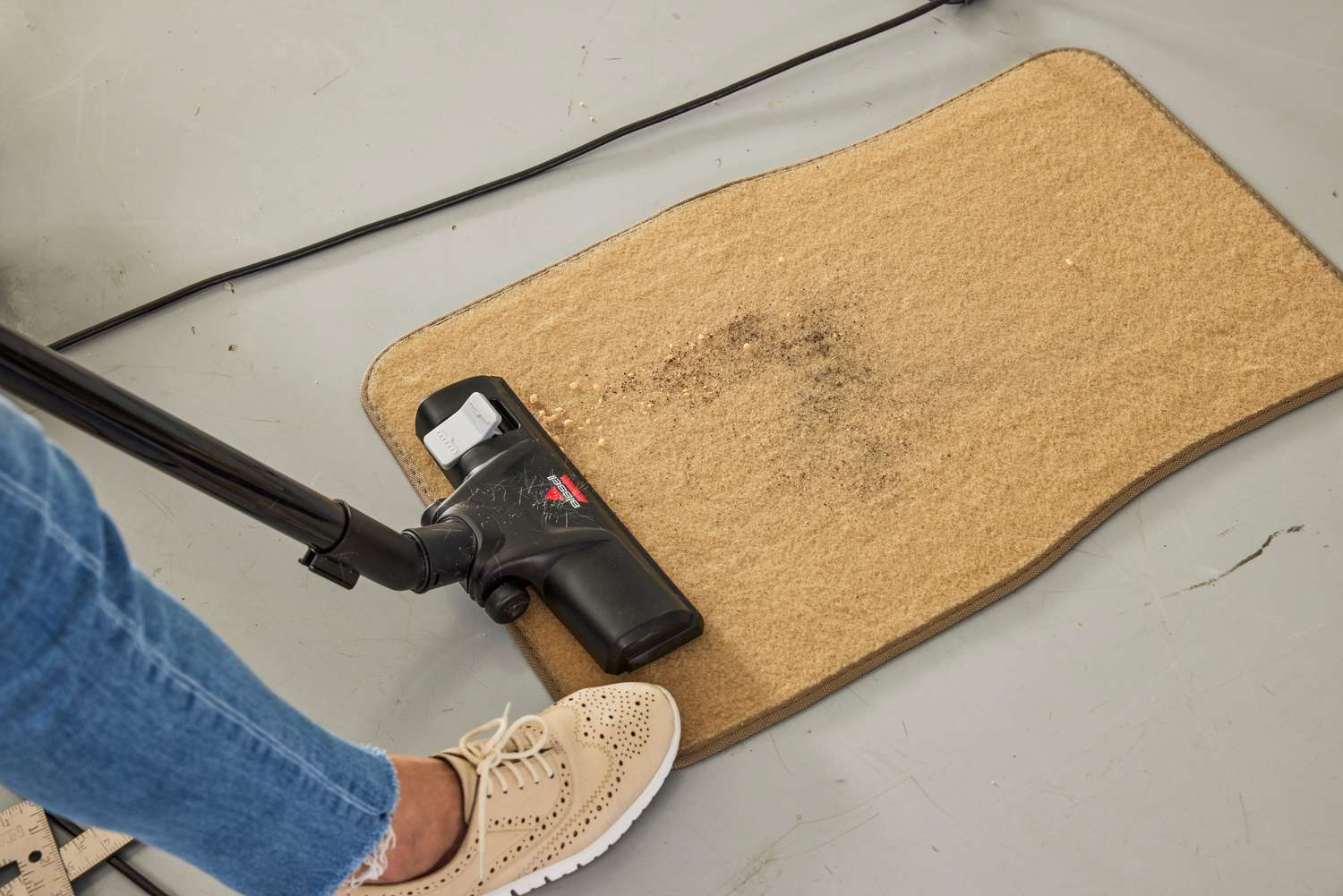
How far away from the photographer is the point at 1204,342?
1146mm

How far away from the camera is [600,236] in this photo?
4.18ft

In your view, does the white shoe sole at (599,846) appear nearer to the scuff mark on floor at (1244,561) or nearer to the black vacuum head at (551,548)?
the black vacuum head at (551,548)

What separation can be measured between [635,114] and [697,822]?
845mm

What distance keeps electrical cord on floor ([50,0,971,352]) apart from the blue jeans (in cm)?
76

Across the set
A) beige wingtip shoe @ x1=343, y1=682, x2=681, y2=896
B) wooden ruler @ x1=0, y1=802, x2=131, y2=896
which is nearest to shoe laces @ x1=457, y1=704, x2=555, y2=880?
beige wingtip shoe @ x1=343, y1=682, x2=681, y2=896

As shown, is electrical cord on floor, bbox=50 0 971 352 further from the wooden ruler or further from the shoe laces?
the shoe laces

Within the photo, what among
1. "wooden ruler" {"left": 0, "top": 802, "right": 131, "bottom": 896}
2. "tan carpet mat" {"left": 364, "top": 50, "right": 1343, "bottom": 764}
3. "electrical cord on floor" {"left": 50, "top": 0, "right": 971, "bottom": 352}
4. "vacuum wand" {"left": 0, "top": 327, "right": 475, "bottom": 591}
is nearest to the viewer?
"vacuum wand" {"left": 0, "top": 327, "right": 475, "bottom": 591}

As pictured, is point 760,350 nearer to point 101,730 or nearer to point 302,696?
point 302,696

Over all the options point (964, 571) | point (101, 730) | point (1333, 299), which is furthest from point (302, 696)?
point (1333, 299)

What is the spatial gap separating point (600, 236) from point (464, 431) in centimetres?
34

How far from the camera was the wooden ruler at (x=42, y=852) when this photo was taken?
929 millimetres

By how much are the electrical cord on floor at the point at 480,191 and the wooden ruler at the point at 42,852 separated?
51 cm

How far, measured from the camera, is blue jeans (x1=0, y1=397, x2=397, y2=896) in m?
0.48

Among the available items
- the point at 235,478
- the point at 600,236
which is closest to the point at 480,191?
the point at 600,236
